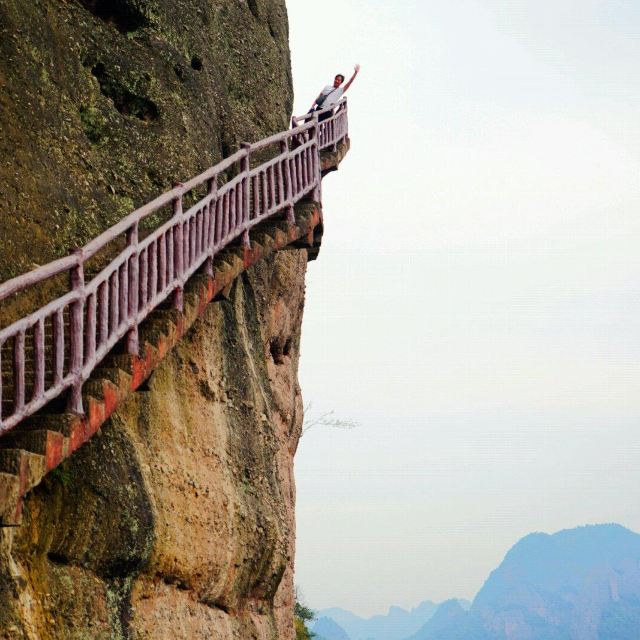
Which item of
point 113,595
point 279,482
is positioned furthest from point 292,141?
point 113,595

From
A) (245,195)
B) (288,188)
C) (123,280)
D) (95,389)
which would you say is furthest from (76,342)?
(288,188)

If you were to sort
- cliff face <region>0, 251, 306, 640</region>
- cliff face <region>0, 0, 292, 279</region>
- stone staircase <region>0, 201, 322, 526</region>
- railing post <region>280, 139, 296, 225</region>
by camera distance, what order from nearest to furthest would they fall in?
stone staircase <region>0, 201, 322, 526</region>
cliff face <region>0, 251, 306, 640</region>
cliff face <region>0, 0, 292, 279</region>
railing post <region>280, 139, 296, 225</region>

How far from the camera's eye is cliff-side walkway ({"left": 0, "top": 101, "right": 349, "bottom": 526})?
10.0m

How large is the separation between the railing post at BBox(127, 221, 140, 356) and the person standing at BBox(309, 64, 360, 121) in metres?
9.42

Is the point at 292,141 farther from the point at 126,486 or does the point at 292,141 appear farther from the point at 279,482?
the point at 126,486

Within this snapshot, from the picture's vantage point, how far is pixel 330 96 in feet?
70.1

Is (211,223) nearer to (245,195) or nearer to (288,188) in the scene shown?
(245,195)

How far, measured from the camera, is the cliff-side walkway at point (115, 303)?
32.9 ft

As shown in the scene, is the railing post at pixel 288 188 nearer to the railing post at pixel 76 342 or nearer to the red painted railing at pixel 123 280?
the red painted railing at pixel 123 280

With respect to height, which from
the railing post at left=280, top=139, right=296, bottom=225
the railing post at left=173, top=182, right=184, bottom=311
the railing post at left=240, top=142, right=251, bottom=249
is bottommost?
the railing post at left=173, top=182, right=184, bottom=311

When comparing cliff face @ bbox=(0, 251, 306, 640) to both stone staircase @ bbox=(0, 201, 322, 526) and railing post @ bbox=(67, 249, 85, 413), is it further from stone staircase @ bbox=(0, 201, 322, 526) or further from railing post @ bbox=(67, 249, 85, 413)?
railing post @ bbox=(67, 249, 85, 413)

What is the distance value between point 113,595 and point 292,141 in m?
8.53

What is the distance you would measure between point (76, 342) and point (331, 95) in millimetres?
11591

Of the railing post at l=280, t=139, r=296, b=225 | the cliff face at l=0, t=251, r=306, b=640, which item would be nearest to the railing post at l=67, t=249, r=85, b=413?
the cliff face at l=0, t=251, r=306, b=640
